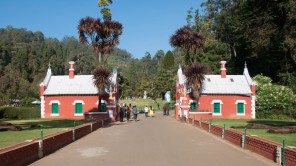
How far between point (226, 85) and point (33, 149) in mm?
38390

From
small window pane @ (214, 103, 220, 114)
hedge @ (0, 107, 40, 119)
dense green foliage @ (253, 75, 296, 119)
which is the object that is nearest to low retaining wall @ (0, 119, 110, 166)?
small window pane @ (214, 103, 220, 114)

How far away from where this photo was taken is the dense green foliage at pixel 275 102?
45906 mm

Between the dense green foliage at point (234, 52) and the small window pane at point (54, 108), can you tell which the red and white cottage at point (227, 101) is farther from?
the small window pane at point (54, 108)

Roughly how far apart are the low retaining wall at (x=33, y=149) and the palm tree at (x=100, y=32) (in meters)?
27.6

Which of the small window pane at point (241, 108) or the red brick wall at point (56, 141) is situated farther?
the small window pane at point (241, 108)

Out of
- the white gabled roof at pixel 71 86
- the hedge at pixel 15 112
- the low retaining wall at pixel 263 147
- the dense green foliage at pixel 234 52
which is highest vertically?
the dense green foliage at pixel 234 52

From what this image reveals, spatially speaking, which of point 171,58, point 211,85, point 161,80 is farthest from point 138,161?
point 171,58

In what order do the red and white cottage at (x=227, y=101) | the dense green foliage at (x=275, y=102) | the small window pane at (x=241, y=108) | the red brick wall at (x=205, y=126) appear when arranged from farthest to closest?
the small window pane at (x=241, y=108) < the red and white cottage at (x=227, y=101) < the dense green foliage at (x=275, y=102) < the red brick wall at (x=205, y=126)

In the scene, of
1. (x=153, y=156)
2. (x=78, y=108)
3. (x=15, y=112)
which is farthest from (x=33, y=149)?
(x=15, y=112)

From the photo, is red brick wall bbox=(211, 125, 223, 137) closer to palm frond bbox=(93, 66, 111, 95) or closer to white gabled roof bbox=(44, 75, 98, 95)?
palm frond bbox=(93, 66, 111, 95)

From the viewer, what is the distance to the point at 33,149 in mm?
12375

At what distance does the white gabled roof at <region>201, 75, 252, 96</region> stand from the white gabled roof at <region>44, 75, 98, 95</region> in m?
13.8

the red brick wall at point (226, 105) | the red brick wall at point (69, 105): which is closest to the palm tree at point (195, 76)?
the red brick wall at point (226, 105)

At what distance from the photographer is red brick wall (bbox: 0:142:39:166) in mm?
9914
